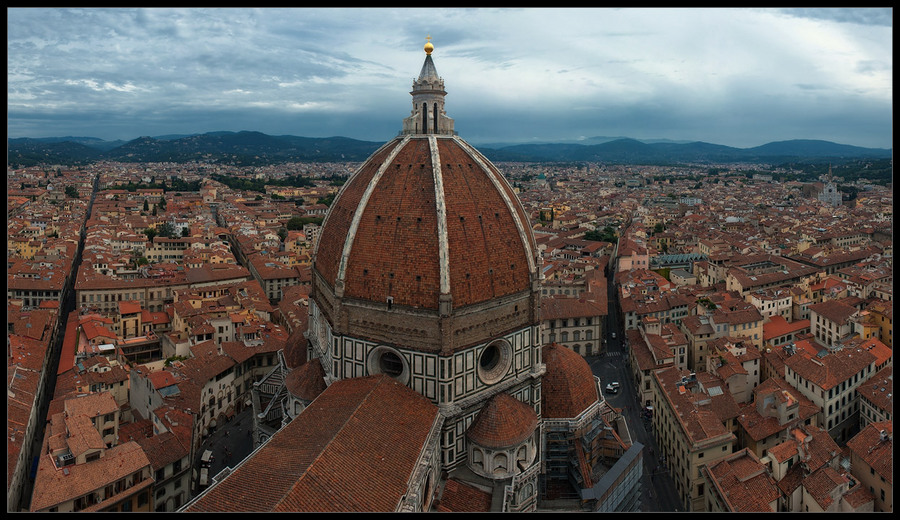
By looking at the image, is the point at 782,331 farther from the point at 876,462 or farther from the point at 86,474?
the point at 86,474

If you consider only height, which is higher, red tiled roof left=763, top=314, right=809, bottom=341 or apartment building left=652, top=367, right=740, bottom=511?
red tiled roof left=763, top=314, right=809, bottom=341

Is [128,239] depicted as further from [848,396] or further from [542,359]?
[848,396]

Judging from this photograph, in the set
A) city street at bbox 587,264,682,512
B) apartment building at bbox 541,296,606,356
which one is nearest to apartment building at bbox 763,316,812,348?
city street at bbox 587,264,682,512

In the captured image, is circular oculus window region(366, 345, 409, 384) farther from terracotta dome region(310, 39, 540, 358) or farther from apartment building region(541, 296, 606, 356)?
apartment building region(541, 296, 606, 356)

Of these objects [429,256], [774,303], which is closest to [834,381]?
[774,303]

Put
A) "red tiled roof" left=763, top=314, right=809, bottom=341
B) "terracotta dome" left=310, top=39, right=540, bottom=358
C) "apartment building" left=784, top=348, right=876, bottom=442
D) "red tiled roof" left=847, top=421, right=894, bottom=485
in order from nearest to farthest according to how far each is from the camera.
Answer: "terracotta dome" left=310, top=39, right=540, bottom=358, "red tiled roof" left=847, top=421, right=894, bottom=485, "apartment building" left=784, top=348, right=876, bottom=442, "red tiled roof" left=763, top=314, right=809, bottom=341

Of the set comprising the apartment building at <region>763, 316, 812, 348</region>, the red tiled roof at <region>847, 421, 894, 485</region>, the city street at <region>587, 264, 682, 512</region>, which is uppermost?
the apartment building at <region>763, 316, 812, 348</region>

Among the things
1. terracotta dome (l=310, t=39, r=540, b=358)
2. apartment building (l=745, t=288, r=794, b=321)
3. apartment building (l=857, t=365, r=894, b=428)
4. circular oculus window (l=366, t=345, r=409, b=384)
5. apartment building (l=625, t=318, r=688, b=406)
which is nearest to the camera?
terracotta dome (l=310, t=39, r=540, b=358)
